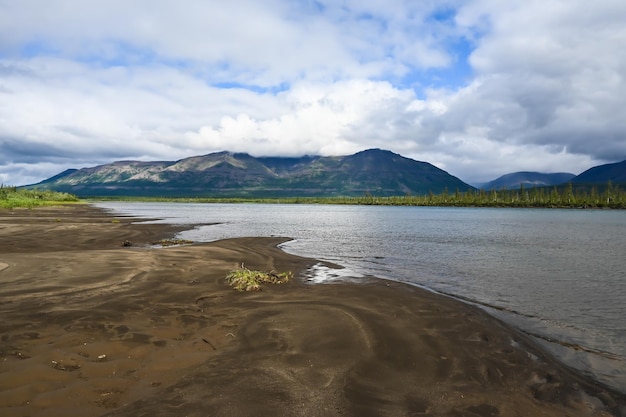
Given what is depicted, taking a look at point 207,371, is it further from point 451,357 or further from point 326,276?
point 326,276

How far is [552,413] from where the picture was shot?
8.37m

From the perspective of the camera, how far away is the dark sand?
788cm

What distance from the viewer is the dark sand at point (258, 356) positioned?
7.88 meters

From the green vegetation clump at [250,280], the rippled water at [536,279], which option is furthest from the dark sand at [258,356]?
the rippled water at [536,279]

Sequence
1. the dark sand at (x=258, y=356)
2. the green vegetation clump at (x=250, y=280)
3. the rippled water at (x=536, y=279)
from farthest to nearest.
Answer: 1. the green vegetation clump at (x=250, y=280)
2. the rippled water at (x=536, y=279)
3. the dark sand at (x=258, y=356)

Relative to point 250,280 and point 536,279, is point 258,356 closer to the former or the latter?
point 250,280

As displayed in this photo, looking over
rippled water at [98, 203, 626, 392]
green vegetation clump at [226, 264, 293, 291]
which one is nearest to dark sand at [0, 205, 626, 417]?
green vegetation clump at [226, 264, 293, 291]

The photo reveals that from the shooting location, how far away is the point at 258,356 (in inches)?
408

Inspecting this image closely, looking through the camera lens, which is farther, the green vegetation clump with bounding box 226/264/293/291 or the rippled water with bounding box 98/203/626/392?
the green vegetation clump with bounding box 226/264/293/291

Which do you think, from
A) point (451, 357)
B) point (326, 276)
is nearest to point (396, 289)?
point (326, 276)

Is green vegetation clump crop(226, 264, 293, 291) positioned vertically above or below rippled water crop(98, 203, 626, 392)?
above

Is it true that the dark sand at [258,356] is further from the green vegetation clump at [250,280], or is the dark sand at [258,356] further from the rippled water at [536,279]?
the rippled water at [536,279]

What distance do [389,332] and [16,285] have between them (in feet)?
53.7

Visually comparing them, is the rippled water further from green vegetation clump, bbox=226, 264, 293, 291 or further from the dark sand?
green vegetation clump, bbox=226, 264, 293, 291
